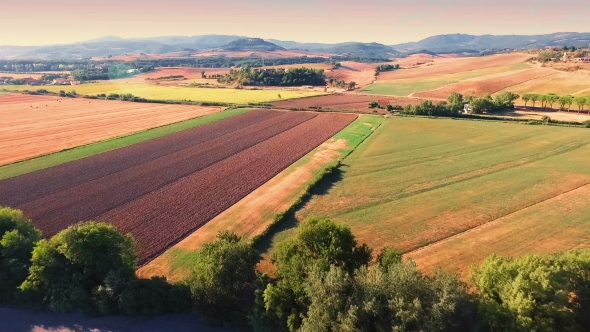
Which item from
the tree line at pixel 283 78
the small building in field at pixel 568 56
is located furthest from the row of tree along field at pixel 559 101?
the tree line at pixel 283 78

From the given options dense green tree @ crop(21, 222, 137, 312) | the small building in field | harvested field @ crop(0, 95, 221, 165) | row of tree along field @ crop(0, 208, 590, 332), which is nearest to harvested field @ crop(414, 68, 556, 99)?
the small building in field

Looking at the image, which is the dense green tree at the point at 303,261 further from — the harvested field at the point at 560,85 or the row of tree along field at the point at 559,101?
the harvested field at the point at 560,85

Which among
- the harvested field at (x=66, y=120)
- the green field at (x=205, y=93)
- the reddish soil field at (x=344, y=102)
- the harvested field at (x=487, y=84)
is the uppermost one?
the harvested field at (x=487, y=84)

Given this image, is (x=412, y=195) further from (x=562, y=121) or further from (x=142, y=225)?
(x=562, y=121)

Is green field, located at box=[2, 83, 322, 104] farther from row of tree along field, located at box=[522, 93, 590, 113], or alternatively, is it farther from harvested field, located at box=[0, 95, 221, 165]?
row of tree along field, located at box=[522, 93, 590, 113]

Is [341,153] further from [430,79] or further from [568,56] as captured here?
[568,56]
